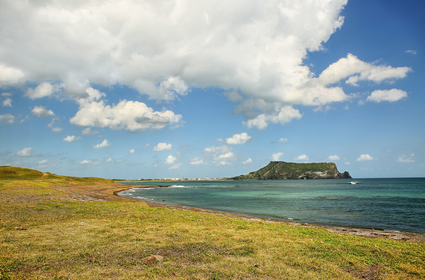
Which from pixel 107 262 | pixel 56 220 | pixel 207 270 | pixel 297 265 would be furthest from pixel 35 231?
pixel 297 265

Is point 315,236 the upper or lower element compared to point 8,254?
lower

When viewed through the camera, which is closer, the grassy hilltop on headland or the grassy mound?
the grassy hilltop on headland

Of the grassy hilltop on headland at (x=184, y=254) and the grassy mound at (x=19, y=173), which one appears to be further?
the grassy mound at (x=19, y=173)

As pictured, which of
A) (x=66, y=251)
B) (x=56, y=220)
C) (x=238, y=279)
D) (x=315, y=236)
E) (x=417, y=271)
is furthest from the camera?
(x=56, y=220)

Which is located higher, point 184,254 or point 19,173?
point 19,173

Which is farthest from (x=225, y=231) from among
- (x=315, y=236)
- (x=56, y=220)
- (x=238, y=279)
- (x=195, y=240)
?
(x=56, y=220)

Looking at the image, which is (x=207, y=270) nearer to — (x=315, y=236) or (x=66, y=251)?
(x=66, y=251)

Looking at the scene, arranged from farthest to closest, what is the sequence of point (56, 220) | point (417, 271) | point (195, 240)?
point (56, 220) < point (195, 240) < point (417, 271)

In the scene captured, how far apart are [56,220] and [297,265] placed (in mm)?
20456

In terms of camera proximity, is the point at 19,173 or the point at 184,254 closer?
the point at 184,254

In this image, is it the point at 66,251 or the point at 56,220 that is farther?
the point at 56,220

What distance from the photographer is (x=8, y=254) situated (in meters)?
11.6

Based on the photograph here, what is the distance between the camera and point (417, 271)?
11594mm

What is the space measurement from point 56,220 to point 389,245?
27.1 meters
